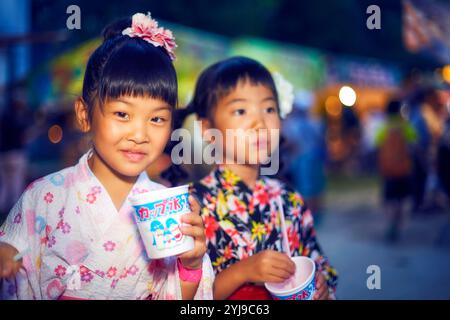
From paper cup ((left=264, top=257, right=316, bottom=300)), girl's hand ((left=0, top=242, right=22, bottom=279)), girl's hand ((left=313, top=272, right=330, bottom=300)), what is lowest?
girl's hand ((left=313, top=272, right=330, bottom=300))

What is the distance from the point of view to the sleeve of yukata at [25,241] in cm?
183

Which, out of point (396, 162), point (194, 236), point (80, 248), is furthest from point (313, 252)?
point (396, 162)

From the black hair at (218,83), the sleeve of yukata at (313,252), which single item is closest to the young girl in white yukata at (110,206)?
the black hair at (218,83)

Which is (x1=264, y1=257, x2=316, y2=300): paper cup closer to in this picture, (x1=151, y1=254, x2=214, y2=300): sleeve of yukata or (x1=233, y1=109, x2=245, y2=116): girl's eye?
(x1=151, y1=254, x2=214, y2=300): sleeve of yukata

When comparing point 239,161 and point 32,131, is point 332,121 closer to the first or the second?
point 32,131

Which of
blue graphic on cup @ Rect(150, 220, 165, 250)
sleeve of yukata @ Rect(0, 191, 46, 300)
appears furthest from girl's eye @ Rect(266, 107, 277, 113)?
sleeve of yukata @ Rect(0, 191, 46, 300)

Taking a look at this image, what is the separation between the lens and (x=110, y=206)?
1966 mm

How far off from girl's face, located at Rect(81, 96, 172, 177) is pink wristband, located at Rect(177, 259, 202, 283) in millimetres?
384

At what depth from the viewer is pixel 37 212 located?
1.86 m

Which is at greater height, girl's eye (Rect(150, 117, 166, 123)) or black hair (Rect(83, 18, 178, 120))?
black hair (Rect(83, 18, 178, 120))

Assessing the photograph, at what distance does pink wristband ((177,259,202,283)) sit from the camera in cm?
192

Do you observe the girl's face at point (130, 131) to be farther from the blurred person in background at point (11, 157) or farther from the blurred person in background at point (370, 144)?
the blurred person in background at point (370, 144)

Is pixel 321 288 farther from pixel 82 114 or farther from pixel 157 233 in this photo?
pixel 82 114

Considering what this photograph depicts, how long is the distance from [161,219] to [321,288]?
94 cm
